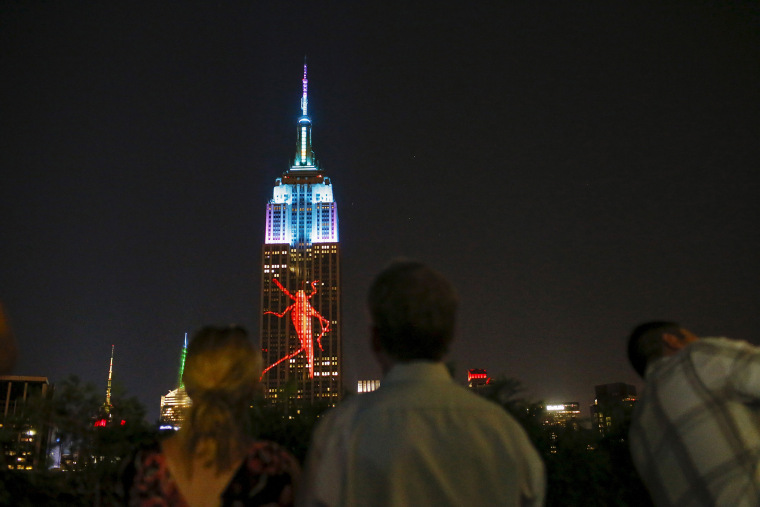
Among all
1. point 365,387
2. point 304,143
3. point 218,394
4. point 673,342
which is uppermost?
point 304,143

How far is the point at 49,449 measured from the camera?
397cm

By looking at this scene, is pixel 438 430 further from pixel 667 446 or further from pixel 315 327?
pixel 315 327

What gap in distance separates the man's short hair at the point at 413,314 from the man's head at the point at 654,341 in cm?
140

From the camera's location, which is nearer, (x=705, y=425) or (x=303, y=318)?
(x=705, y=425)

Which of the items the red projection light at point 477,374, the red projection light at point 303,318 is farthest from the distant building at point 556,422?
the red projection light at point 303,318

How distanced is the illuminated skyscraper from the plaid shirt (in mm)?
70057

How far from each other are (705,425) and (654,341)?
0.53 m

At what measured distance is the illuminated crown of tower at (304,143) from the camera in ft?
290

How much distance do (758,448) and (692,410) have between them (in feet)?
0.79

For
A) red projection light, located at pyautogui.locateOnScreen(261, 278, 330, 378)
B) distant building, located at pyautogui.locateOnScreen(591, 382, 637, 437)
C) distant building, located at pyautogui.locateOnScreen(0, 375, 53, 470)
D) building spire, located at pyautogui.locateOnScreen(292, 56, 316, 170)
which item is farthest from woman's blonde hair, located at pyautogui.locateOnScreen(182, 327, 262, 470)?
building spire, located at pyautogui.locateOnScreen(292, 56, 316, 170)

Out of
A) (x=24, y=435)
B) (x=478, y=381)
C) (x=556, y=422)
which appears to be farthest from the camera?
(x=478, y=381)

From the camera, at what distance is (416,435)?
4.89 ft

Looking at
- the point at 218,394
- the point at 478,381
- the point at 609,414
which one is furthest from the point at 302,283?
the point at 218,394

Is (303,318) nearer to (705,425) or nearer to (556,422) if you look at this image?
(556,422)
